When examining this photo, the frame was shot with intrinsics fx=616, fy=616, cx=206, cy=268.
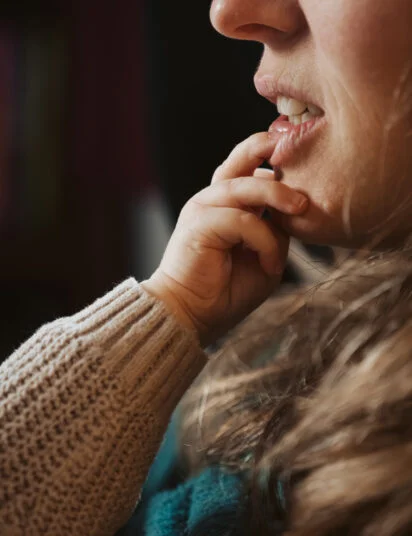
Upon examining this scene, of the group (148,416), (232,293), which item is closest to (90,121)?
(232,293)

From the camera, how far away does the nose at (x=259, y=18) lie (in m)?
0.57

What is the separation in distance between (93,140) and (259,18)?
0.70 metres

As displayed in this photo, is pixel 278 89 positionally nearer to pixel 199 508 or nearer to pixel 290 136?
pixel 290 136

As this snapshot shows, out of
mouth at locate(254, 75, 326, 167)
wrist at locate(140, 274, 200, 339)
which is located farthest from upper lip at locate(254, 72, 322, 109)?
wrist at locate(140, 274, 200, 339)

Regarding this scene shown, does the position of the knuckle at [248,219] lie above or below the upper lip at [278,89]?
below

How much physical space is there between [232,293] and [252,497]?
234 mm

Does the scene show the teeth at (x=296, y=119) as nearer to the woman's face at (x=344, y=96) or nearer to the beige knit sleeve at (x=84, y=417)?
the woman's face at (x=344, y=96)

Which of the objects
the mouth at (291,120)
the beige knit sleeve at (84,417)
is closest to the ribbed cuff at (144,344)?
the beige knit sleeve at (84,417)

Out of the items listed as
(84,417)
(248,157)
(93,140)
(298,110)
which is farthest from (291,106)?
(93,140)

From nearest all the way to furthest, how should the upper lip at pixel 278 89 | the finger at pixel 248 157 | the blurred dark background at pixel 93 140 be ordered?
the upper lip at pixel 278 89 → the finger at pixel 248 157 → the blurred dark background at pixel 93 140

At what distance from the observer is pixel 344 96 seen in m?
0.55

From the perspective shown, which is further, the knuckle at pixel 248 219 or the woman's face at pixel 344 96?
the knuckle at pixel 248 219

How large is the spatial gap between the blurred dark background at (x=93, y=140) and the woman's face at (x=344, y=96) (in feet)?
1.75

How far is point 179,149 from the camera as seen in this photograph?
3.86 ft
